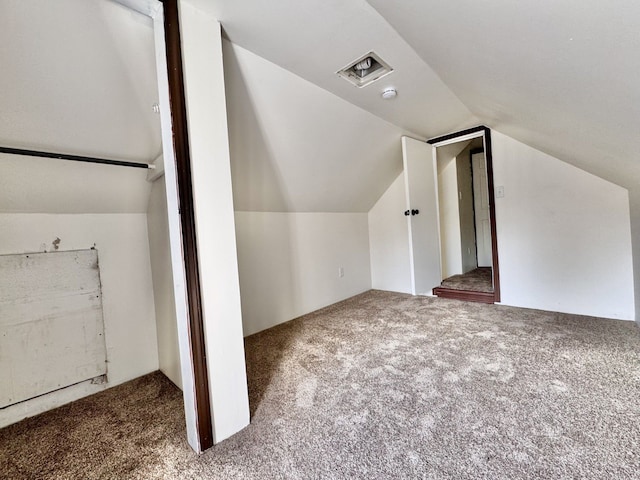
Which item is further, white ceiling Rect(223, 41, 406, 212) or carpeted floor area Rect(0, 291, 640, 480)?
white ceiling Rect(223, 41, 406, 212)

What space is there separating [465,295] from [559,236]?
1.08 metres

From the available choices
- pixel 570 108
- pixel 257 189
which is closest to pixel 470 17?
pixel 570 108

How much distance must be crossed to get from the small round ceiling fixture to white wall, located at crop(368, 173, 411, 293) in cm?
163

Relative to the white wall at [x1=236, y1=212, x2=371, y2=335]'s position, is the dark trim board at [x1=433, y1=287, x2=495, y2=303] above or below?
below

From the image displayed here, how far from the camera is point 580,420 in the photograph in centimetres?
125

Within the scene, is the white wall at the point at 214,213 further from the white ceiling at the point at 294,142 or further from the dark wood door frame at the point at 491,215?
the dark wood door frame at the point at 491,215

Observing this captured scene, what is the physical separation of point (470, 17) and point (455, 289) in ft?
9.32

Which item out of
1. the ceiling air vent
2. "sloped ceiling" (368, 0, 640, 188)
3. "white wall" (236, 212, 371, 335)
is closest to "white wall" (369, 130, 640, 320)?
"sloped ceiling" (368, 0, 640, 188)

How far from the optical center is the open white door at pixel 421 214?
9.78 ft

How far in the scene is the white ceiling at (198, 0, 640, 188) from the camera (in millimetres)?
875

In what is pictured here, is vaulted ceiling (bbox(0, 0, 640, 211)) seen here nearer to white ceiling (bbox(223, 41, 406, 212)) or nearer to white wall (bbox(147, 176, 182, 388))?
white ceiling (bbox(223, 41, 406, 212))

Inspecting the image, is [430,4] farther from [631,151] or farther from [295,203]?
[295,203]

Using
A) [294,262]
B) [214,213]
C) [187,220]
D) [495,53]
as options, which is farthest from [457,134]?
[187,220]

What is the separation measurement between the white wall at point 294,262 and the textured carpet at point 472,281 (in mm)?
1165
